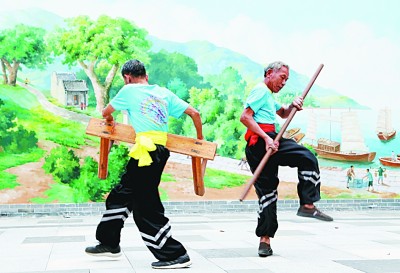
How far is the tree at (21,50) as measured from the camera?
429 inches

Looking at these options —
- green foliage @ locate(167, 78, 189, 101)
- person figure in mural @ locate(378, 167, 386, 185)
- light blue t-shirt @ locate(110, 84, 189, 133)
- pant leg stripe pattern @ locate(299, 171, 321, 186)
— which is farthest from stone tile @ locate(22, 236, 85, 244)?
person figure in mural @ locate(378, 167, 386, 185)

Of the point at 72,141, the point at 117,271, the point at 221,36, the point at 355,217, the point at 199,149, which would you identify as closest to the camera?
the point at 117,271

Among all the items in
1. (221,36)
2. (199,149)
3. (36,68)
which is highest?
(221,36)

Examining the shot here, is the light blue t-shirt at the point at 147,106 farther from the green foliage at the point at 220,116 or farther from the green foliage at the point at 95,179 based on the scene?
the green foliage at the point at 220,116

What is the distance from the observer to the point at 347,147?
1173 centimetres

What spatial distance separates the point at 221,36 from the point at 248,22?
19.3 inches

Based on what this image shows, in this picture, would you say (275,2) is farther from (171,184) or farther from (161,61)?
(171,184)

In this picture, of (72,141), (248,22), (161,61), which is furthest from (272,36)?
(72,141)

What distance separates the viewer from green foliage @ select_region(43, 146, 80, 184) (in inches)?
420

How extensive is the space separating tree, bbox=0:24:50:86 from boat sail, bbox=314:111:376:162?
4394 millimetres

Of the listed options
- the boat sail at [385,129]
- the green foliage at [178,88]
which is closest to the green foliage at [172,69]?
the green foliage at [178,88]

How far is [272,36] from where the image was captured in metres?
12.3

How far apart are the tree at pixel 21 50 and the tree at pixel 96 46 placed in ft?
0.62

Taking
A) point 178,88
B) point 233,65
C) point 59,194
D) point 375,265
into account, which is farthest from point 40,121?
point 375,265
